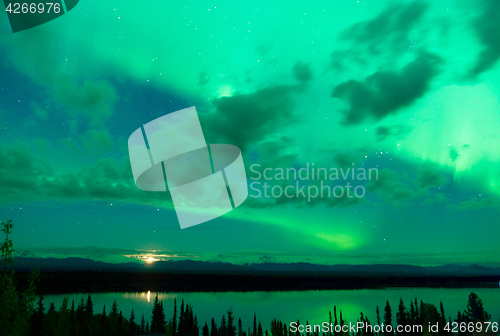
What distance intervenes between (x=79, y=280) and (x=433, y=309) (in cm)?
17726

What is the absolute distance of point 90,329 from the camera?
32.8m

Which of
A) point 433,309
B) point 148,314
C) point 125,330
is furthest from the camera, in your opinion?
point 148,314

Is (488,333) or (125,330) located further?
(125,330)

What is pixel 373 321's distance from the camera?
70250 mm

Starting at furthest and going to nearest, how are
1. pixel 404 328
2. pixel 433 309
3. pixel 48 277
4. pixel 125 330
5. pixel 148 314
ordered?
1. pixel 48 277
2. pixel 148 314
3. pixel 125 330
4. pixel 433 309
5. pixel 404 328

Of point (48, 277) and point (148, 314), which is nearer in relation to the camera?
point (148, 314)

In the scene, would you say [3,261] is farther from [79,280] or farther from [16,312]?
[79,280]

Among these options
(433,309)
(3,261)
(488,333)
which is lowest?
(433,309)

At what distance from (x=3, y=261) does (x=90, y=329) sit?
84.0ft

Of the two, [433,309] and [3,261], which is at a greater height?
[3,261]

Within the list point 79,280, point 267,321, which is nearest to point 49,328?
point 267,321

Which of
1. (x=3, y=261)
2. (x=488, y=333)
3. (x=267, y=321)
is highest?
(x=3, y=261)

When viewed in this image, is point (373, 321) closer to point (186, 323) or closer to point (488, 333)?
point (186, 323)

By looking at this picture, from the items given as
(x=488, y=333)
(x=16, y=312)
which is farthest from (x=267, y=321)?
(x=16, y=312)
